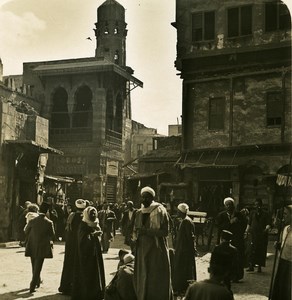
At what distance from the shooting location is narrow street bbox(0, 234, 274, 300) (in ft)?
30.1

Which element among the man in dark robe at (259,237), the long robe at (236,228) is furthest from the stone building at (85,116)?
the long robe at (236,228)

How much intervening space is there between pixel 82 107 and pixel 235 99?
44.3 feet

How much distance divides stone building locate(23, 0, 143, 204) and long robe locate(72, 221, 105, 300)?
22.9 m

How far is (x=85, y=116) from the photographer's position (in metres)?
33.0

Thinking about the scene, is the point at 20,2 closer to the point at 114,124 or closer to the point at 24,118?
the point at 24,118

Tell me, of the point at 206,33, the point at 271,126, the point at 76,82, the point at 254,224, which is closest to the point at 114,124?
the point at 76,82

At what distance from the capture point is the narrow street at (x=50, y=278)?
30.1 ft

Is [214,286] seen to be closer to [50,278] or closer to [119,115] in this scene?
[50,278]

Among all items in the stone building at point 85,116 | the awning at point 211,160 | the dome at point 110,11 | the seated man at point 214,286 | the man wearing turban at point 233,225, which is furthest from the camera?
the dome at point 110,11


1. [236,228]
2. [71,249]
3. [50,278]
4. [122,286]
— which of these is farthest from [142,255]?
[50,278]

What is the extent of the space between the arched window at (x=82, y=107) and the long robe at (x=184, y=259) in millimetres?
23594

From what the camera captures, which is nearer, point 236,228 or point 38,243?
point 38,243

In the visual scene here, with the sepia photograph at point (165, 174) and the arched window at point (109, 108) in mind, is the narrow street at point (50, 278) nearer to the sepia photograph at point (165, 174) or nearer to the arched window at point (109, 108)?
the sepia photograph at point (165, 174)

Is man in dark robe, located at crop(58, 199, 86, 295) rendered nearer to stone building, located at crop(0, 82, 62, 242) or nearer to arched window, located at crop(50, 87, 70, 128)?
stone building, located at crop(0, 82, 62, 242)
